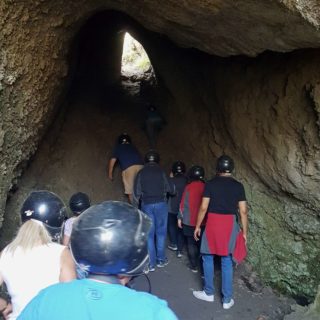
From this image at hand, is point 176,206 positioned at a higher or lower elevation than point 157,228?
higher

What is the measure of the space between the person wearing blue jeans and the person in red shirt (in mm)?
305

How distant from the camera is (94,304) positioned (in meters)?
1.38

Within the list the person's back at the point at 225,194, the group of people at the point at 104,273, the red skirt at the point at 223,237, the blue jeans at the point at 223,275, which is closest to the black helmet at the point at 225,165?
the person's back at the point at 225,194

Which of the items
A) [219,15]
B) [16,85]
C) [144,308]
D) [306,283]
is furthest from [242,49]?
[144,308]

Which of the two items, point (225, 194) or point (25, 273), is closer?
point (25, 273)

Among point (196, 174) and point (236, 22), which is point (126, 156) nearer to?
point (196, 174)

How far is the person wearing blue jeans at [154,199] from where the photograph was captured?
611 centimetres

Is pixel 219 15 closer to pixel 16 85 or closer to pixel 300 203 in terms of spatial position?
pixel 16 85

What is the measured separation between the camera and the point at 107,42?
1079 centimetres

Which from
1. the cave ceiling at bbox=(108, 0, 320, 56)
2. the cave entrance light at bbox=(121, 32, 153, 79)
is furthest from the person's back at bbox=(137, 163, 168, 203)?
the cave entrance light at bbox=(121, 32, 153, 79)

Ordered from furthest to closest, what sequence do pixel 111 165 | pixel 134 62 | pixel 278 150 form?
pixel 134 62 → pixel 111 165 → pixel 278 150

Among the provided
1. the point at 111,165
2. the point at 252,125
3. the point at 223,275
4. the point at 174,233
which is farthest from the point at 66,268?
the point at 111,165

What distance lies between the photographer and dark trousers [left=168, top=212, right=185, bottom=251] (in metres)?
6.77

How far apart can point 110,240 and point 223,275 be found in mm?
3935
